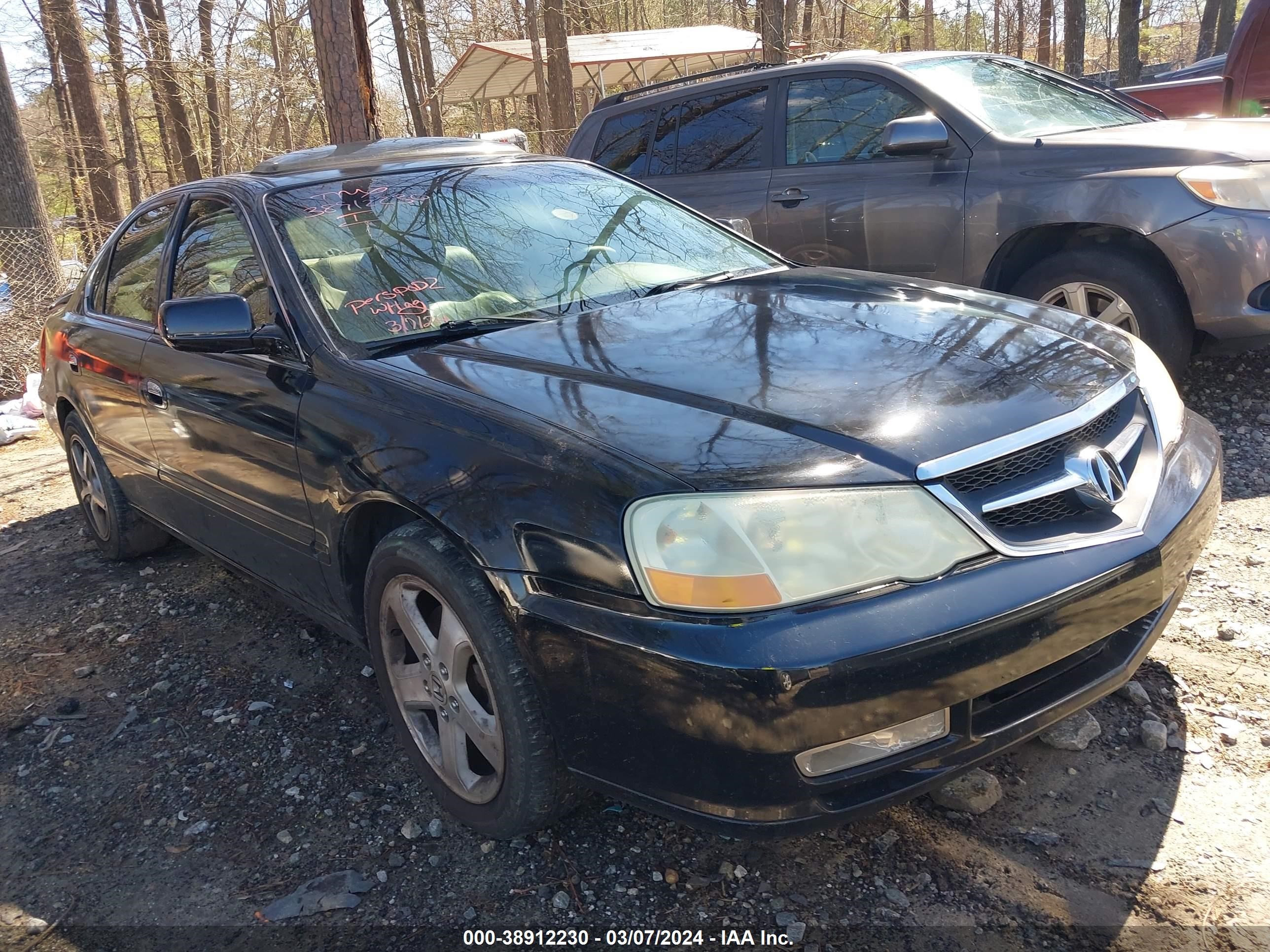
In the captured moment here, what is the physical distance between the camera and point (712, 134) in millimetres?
6113

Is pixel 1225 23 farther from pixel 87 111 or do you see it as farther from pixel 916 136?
pixel 916 136

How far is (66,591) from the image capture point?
4.57 meters

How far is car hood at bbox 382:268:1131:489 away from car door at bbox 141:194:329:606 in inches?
19.5

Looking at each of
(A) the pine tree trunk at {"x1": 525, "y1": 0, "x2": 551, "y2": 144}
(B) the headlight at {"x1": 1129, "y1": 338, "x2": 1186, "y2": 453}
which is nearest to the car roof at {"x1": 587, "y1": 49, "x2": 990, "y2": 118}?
(B) the headlight at {"x1": 1129, "y1": 338, "x2": 1186, "y2": 453}

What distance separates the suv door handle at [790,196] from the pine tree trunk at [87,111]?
11670mm

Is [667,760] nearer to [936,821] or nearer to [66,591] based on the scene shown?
[936,821]

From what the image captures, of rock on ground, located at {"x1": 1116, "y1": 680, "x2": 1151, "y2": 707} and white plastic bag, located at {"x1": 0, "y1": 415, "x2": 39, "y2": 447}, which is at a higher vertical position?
rock on ground, located at {"x1": 1116, "y1": 680, "x2": 1151, "y2": 707}

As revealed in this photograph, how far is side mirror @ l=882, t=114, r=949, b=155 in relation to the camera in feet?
16.1

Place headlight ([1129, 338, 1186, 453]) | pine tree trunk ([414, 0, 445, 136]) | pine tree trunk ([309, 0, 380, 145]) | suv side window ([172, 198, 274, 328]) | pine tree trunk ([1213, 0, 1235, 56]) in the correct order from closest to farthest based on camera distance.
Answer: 1. headlight ([1129, 338, 1186, 453])
2. suv side window ([172, 198, 274, 328])
3. pine tree trunk ([309, 0, 380, 145])
4. pine tree trunk ([414, 0, 445, 136])
5. pine tree trunk ([1213, 0, 1235, 56])

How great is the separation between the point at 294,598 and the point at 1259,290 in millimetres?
3967

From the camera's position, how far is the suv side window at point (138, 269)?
390 centimetres

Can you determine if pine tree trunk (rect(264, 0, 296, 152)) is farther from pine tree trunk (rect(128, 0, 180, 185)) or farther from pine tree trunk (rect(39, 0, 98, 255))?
pine tree trunk (rect(39, 0, 98, 255))

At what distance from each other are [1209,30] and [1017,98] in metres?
24.9

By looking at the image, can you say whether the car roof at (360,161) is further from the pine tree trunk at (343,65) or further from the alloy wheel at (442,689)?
the pine tree trunk at (343,65)
